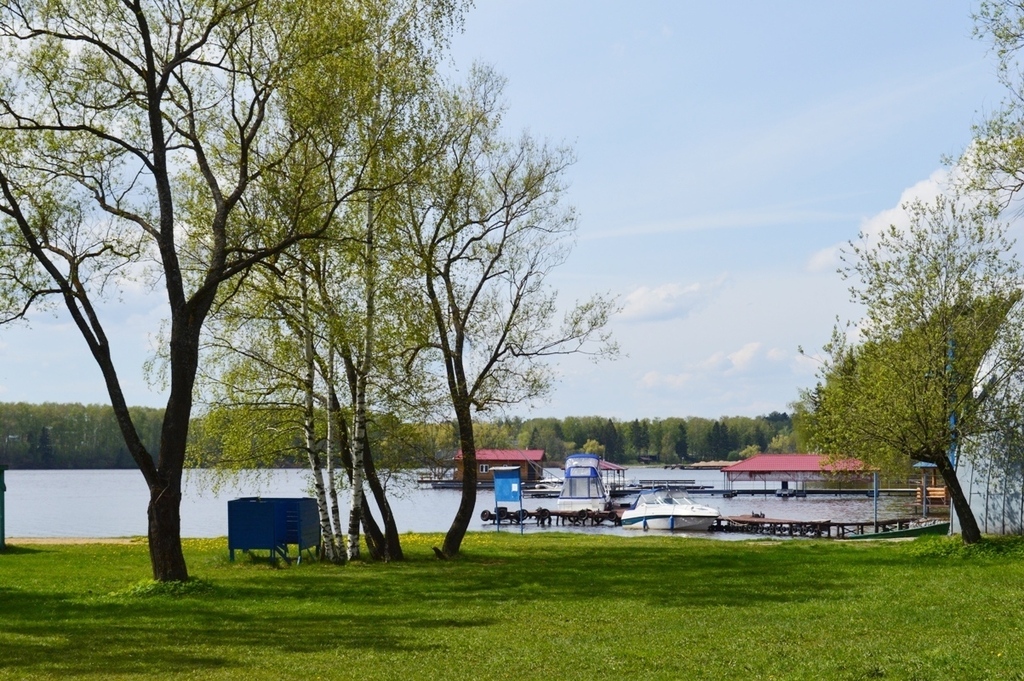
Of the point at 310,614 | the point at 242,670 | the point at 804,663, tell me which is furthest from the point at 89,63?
the point at 804,663

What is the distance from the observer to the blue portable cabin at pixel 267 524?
79.5 ft

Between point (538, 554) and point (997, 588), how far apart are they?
1287 centimetres

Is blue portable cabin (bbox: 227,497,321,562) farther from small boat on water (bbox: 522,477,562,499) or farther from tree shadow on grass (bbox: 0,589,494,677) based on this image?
small boat on water (bbox: 522,477,562,499)

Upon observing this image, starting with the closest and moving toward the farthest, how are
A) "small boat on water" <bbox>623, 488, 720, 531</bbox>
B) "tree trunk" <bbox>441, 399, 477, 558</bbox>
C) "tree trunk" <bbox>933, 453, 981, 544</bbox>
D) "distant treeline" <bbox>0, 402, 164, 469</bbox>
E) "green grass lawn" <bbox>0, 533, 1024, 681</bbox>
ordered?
"green grass lawn" <bbox>0, 533, 1024, 681</bbox>
"tree trunk" <bbox>933, 453, 981, 544</bbox>
"tree trunk" <bbox>441, 399, 477, 558</bbox>
"small boat on water" <bbox>623, 488, 720, 531</bbox>
"distant treeline" <bbox>0, 402, 164, 469</bbox>

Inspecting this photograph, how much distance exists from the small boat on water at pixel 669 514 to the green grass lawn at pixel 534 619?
29233mm

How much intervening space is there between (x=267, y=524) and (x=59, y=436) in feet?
464

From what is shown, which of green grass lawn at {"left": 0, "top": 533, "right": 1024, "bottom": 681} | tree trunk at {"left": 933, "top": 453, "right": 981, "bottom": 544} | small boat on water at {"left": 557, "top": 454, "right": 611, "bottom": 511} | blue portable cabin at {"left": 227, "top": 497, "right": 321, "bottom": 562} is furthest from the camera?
small boat on water at {"left": 557, "top": 454, "right": 611, "bottom": 511}

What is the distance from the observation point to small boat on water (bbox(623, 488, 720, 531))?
54344mm

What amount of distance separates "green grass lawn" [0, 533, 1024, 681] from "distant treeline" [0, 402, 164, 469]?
13434cm

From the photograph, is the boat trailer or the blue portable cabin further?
the boat trailer

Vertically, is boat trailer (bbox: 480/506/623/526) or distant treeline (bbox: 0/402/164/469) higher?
distant treeline (bbox: 0/402/164/469)

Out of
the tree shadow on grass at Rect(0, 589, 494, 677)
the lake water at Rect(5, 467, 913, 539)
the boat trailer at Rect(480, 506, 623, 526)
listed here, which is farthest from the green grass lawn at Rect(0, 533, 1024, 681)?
the boat trailer at Rect(480, 506, 623, 526)

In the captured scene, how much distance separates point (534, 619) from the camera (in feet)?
50.4

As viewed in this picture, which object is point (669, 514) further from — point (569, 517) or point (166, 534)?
point (166, 534)
